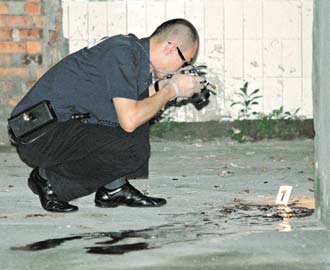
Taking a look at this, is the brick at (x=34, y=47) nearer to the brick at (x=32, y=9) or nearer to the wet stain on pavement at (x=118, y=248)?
the brick at (x=32, y=9)

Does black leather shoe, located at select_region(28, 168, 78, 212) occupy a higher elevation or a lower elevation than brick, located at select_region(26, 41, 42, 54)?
lower

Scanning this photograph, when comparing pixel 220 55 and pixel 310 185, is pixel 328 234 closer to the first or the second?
pixel 310 185

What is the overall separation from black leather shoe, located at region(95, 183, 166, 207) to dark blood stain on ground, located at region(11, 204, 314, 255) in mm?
319

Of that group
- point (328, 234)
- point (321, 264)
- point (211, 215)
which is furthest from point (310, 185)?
point (321, 264)

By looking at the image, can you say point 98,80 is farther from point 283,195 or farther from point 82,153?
point 283,195

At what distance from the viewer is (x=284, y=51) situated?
1011 centimetres

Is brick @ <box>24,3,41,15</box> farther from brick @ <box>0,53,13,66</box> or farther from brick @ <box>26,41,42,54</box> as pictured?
brick @ <box>0,53,13,66</box>

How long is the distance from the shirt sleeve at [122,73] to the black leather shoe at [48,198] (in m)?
0.76

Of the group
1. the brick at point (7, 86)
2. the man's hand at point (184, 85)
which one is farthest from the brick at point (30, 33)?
the man's hand at point (184, 85)

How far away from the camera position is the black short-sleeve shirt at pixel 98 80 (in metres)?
5.84

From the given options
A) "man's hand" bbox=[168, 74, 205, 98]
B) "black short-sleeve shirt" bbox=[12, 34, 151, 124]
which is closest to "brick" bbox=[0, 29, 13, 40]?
"black short-sleeve shirt" bbox=[12, 34, 151, 124]

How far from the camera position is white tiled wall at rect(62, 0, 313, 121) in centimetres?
999

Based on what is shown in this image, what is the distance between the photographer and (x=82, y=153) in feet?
20.4

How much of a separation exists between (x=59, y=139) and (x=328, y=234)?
5.81 ft
